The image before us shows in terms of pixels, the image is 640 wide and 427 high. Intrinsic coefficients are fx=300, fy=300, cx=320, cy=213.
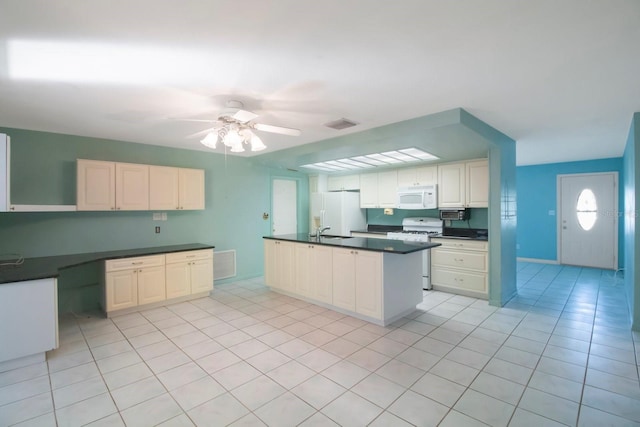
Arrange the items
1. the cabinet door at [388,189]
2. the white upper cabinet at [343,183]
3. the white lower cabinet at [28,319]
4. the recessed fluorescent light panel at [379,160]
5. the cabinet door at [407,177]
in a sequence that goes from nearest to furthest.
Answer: the white lower cabinet at [28,319] → the recessed fluorescent light panel at [379,160] → the cabinet door at [407,177] → the cabinet door at [388,189] → the white upper cabinet at [343,183]

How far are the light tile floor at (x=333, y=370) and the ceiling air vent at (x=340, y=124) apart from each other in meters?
2.30

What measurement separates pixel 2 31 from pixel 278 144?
10.2ft

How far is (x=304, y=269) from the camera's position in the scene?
426 cm

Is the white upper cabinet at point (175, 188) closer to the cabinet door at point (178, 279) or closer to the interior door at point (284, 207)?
the cabinet door at point (178, 279)

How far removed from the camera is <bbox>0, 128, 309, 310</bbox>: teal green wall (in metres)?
3.58

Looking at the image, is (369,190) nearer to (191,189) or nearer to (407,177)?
(407,177)

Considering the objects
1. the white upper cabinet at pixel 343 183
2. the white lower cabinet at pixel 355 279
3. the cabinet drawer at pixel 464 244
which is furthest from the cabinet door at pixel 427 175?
the white lower cabinet at pixel 355 279

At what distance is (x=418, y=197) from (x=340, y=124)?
2.42m

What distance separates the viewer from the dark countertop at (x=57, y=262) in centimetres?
267

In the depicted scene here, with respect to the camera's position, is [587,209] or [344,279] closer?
[344,279]

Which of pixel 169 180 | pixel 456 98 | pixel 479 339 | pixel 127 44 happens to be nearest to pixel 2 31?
pixel 127 44

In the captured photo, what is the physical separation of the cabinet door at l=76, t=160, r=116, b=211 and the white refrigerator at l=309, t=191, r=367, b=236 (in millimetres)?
3310

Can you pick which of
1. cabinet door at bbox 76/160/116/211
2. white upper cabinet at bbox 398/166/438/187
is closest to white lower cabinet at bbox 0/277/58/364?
cabinet door at bbox 76/160/116/211

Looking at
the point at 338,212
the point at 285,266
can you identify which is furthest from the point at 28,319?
the point at 338,212
